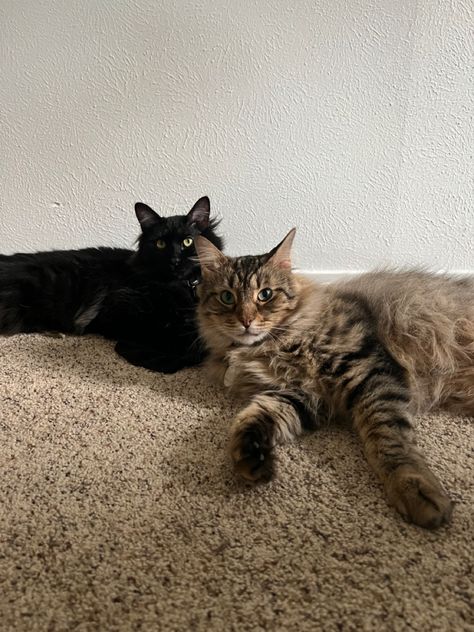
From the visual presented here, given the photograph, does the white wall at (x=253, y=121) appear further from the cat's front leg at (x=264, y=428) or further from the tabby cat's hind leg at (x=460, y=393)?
the cat's front leg at (x=264, y=428)

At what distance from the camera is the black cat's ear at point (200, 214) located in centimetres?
165

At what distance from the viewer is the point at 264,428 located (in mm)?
995

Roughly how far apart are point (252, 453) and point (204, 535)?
191 millimetres

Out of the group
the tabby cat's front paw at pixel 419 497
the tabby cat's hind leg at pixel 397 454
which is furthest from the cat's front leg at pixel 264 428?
the tabby cat's front paw at pixel 419 497

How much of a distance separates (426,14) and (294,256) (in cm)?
105

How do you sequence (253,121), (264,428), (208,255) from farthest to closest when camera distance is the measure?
(253,121) < (208,255) < (264,428)

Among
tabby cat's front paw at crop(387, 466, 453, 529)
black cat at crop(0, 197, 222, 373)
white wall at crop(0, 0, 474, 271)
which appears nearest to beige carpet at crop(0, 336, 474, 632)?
tabby cat's front paw at crop(387, 466, 453, 529)

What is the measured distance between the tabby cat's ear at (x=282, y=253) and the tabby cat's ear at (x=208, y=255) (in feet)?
0.53

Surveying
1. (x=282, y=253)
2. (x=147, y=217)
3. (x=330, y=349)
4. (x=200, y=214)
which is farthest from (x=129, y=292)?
(x=330, y=349)

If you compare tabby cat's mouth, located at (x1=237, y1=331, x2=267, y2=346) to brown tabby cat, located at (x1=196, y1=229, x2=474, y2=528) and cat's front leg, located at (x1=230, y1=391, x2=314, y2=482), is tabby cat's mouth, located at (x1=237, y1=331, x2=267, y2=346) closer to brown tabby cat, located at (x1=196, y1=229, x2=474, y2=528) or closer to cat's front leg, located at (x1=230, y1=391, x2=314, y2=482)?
brown tabby cat, located at (x1=196, y1=229, x2=474, y2=528)

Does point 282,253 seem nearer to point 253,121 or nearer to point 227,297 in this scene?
point 227,297

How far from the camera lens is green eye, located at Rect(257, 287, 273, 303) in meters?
1.23

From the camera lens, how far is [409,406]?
1093 mm

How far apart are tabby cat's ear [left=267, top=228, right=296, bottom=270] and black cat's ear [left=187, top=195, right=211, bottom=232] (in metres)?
0.49
